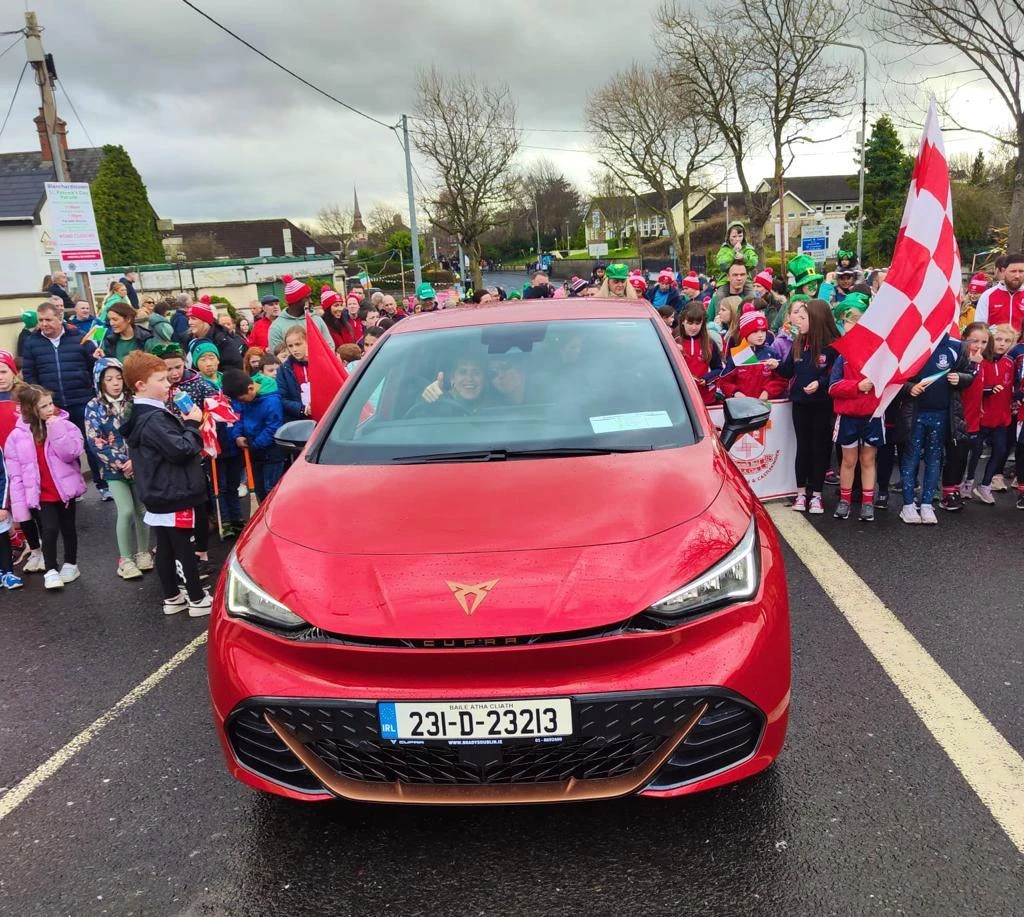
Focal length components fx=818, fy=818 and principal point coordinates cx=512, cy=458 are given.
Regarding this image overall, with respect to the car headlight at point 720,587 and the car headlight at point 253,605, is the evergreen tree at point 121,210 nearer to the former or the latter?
the car headlight at point 253,605

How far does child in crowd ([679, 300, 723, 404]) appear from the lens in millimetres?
7082

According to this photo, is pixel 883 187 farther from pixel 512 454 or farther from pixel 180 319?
pixel 512 454

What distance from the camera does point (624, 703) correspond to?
7.38ft

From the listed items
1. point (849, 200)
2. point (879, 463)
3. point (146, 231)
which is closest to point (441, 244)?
point (146, 231)

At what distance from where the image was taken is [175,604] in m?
5.18

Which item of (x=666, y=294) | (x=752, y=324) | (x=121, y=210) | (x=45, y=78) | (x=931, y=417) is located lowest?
(x=931, y=417)

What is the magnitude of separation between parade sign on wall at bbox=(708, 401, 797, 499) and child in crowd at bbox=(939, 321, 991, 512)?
44.8 inches

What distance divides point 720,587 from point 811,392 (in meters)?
→ 4.33

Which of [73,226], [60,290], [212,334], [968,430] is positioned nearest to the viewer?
[968,430]

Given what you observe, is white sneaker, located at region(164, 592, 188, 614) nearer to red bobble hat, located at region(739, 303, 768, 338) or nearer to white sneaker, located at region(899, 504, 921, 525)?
red bobble hat, located at region(739, 303, 768, 338)

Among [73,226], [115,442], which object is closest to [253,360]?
[115,442]

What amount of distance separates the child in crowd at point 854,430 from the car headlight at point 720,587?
3.79 metres

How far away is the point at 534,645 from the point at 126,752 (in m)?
2.23

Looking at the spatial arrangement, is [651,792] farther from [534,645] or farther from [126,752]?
[126,752]
